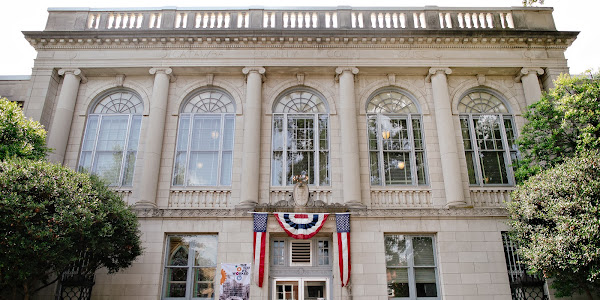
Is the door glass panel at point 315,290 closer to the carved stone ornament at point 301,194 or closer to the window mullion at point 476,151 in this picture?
the carved stone ornament at point 301,194

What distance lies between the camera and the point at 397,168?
16.6 m

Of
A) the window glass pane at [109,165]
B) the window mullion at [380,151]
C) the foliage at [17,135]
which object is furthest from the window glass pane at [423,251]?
the foliage at [17,135]

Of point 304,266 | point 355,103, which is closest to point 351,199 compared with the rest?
point 304,266

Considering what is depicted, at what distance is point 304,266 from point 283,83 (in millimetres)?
7838

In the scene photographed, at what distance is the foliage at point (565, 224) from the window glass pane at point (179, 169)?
1231cm

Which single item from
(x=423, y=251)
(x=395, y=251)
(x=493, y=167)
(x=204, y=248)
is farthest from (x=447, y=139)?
(x=204, y=248)

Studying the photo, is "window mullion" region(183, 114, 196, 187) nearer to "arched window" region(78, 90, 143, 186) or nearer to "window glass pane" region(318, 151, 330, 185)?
"arched window" region(78, 90, 143, 186)

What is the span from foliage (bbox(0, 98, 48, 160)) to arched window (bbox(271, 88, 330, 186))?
327 inches

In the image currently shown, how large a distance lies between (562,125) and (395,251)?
7229 millimetres

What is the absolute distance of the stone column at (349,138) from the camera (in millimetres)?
15648

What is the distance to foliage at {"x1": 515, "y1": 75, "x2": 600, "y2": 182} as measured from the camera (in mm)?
13188

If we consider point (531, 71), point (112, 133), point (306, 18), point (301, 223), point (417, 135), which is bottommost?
point (301, 223)

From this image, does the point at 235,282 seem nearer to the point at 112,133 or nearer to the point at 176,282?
the point at 176,282

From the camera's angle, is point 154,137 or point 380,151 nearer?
point 154,137
